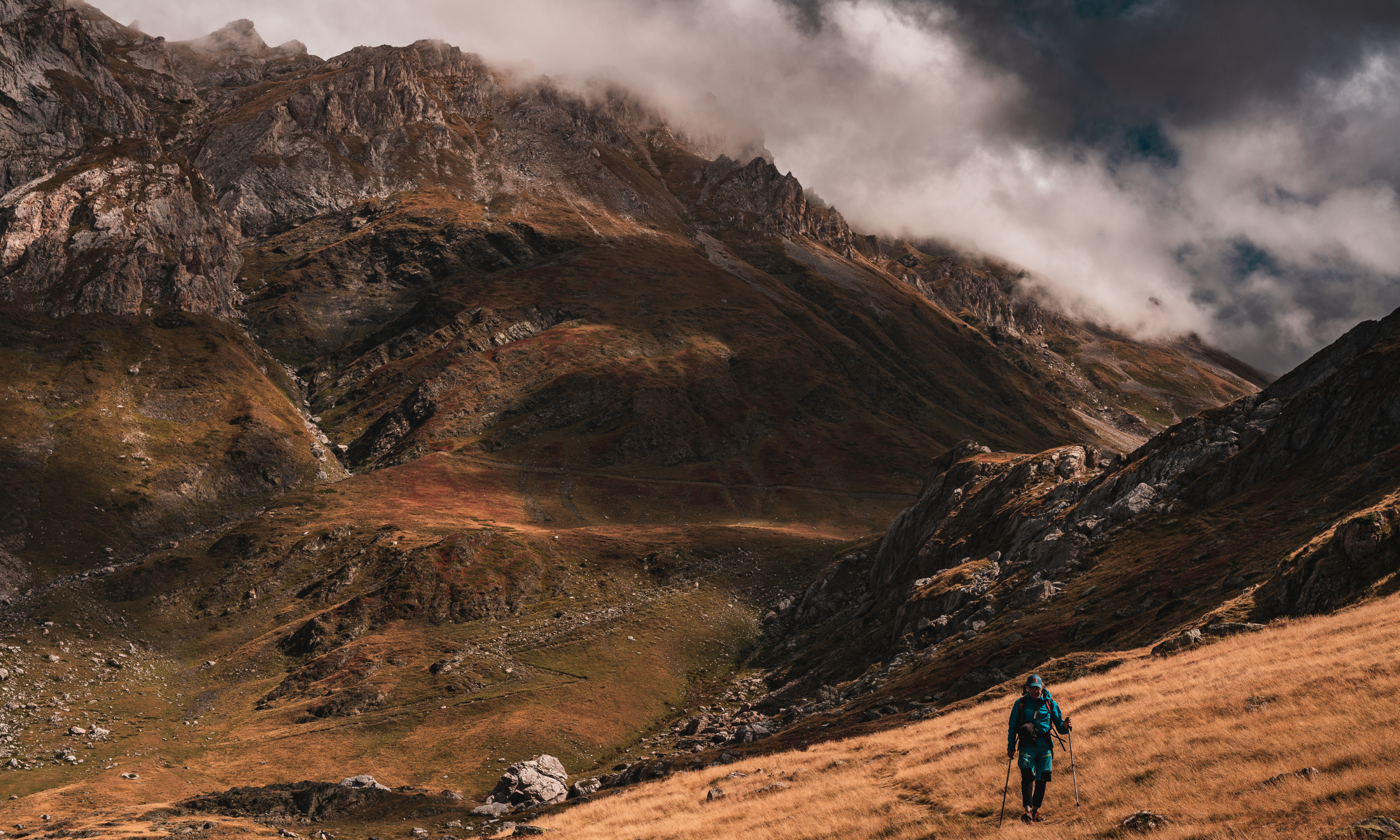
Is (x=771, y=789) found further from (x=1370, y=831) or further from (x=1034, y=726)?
(x=1370, y=831)

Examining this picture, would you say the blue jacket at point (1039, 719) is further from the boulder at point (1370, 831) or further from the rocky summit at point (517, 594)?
the rocky summit at point (517, 594)

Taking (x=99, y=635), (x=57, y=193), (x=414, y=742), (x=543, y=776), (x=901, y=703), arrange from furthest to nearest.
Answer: (x=57, y=193) → (x=99, y=635) → (x=414, y=742) → (x=543, y=776) → (x=901, y=703)

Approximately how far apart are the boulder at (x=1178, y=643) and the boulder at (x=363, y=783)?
50.2 meters

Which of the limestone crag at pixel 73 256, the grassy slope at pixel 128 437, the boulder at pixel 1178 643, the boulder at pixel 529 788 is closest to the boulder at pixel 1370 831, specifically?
the boulder at pixel 1178 643

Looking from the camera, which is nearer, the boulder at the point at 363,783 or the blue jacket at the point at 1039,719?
the blue jacket at the point at 1039,719

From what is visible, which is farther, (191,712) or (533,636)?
(533,636)

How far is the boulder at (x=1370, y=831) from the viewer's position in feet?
41.6

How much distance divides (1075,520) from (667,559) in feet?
207

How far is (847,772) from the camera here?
30.8 metres

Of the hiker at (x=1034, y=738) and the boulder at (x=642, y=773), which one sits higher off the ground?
the hiker at (x=1034, y=738)

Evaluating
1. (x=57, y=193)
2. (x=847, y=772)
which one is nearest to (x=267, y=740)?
(x=847, y=772)

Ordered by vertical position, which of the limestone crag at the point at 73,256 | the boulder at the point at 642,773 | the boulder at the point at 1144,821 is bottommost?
the boulder at the point at 642,773

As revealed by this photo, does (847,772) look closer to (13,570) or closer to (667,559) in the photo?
(667,559)

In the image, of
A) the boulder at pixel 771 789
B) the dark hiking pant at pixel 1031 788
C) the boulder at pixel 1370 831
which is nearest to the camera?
the boulder at pixel 1370 831
